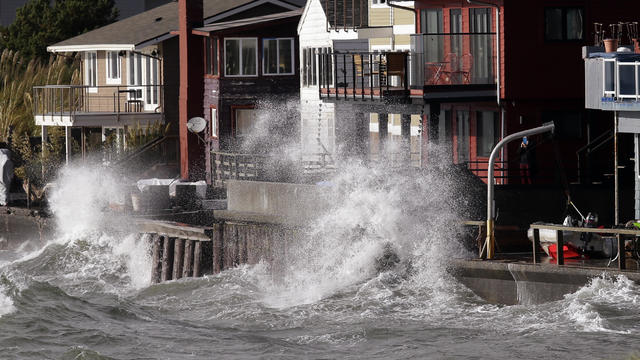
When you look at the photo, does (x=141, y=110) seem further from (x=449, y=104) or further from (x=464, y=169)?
(x=464, y=169)

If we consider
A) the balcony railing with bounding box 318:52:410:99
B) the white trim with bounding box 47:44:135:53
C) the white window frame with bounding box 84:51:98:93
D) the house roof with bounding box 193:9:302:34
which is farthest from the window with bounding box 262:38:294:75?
the white window frame with bounding box 84:51:98:93

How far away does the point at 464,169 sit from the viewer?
37.0 metres

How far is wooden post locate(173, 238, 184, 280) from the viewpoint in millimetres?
40500

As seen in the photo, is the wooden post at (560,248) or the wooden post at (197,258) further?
the wooden post at (197,258)

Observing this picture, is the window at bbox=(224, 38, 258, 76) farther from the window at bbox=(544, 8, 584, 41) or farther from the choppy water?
the window at bbox=(544, 8, 584, 41)

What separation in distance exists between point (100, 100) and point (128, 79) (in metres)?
1.44

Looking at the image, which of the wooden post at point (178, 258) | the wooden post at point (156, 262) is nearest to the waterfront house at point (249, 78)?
the wooden post at point (156, 262)

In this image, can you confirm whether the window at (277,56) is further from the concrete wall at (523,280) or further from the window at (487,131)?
the concrete wall at (523,280)

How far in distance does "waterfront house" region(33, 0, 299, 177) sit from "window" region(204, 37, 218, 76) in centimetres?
46

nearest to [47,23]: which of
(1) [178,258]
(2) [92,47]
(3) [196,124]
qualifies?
(2) [92,47]

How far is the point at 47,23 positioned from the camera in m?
73.6

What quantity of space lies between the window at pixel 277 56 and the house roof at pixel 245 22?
2.86 ft

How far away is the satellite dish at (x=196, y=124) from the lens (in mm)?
52781

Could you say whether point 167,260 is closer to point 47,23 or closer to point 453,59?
point 453,59
